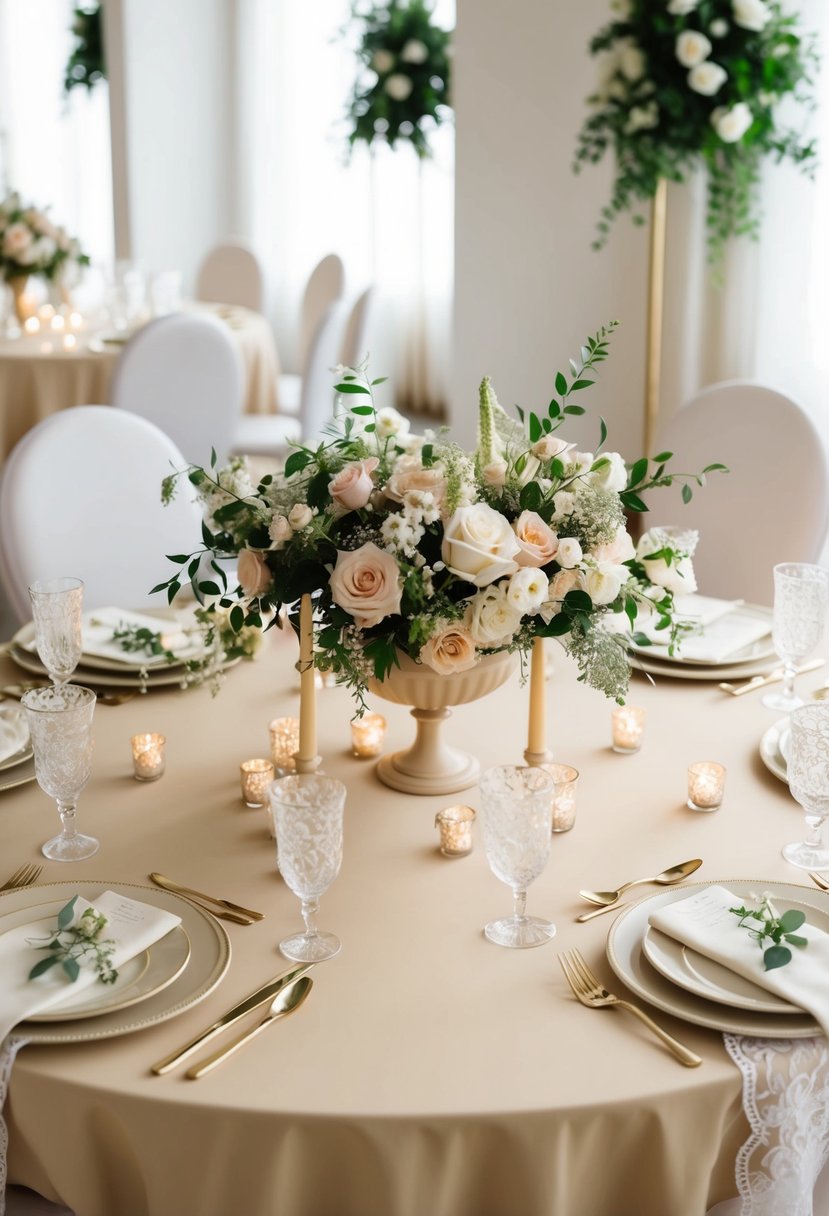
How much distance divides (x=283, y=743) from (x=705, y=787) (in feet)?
1.78

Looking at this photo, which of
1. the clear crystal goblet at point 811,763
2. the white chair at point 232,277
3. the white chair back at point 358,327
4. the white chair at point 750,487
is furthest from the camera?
the white chair at point 232,277

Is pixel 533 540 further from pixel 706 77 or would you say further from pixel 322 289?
pixel 322 289

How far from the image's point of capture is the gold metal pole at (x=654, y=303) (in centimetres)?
409

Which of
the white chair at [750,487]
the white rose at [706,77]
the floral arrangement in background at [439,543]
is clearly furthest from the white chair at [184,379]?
the floral arrangement in background at [439,543]

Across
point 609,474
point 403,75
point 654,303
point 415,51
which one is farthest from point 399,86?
point 609,474

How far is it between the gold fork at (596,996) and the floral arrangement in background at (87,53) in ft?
24.4

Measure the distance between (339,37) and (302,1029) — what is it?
6483 mm

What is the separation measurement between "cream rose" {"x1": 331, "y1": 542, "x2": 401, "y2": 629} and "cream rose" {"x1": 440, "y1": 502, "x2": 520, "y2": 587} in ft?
0.22

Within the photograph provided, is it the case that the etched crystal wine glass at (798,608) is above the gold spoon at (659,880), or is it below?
above

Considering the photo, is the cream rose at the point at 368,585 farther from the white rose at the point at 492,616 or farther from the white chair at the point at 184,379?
the white chair at the point at 184,379

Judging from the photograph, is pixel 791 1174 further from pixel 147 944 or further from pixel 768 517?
pixel 768 517

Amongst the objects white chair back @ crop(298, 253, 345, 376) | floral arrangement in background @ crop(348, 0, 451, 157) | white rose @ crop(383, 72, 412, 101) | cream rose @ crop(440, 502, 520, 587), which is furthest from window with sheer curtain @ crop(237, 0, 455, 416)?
cream rose @ crop(440, 502, 520, 587)

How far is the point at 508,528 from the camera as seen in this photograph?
4.63ft

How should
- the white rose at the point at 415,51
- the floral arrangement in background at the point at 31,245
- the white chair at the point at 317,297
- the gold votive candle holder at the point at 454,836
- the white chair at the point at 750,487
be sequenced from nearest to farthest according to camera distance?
the gold votive candle holder at the point at 454,836
the white chair at the point at 750,487
the floral arrangement in background at the point at 31,245
the white chair at the point at 317,297
the white rose at the point at 415,51
